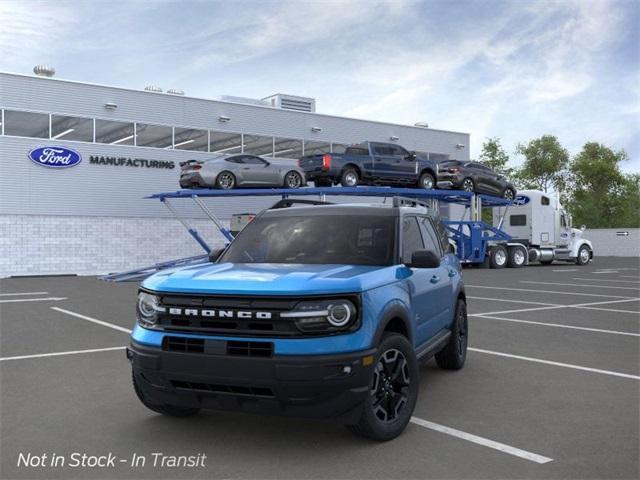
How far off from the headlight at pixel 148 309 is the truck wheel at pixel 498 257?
1043 inches

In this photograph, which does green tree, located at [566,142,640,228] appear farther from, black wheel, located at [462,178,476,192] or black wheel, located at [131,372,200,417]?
black wheel, located at [131,372,200,417]

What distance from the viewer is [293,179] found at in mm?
26094

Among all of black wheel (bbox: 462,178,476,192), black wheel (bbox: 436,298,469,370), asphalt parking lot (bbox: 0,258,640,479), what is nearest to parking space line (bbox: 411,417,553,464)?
asphalt parking lot (bbox: 0,258,640,479)

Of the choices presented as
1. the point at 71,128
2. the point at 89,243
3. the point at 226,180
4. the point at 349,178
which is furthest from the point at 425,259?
the point at 71,128

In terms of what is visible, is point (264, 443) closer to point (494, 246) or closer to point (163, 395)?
point (163, 395)

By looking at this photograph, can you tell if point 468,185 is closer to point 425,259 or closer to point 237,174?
point 237,174

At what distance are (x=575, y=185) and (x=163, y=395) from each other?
75.1 metres

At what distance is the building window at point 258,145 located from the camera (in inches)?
1271

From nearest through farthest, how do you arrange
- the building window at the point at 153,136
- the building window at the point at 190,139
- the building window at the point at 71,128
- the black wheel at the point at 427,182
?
the black wheel at the point at 427,182
the building window at the point at 71,128
the building window at the point at 153,136
the building window at the point at 190,139

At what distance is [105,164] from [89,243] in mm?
3485

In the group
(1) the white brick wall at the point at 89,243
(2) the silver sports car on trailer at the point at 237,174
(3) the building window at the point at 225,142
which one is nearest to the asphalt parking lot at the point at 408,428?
(2) the silver sports car on trailer at the point at 237,174

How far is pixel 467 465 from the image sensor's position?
412cm

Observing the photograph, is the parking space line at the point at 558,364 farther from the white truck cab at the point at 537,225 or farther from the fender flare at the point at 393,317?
the white truck cab at the point at 537,225

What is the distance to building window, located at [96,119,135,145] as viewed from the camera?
28.1 meters
